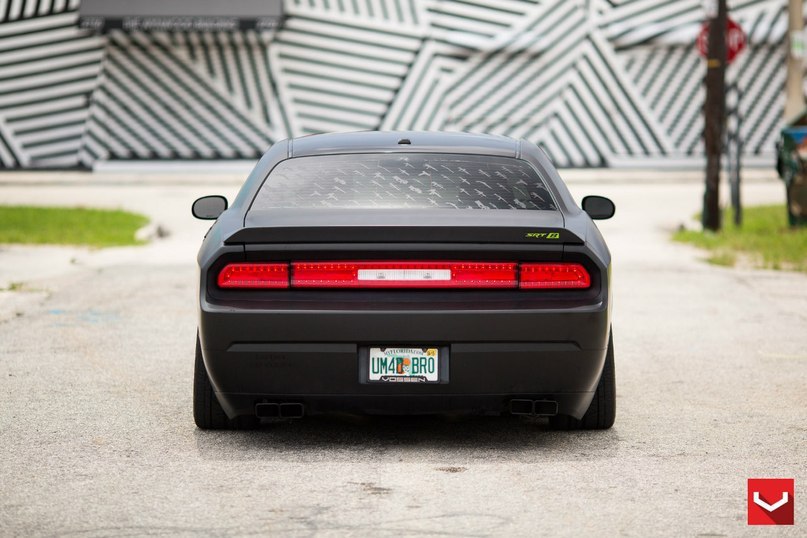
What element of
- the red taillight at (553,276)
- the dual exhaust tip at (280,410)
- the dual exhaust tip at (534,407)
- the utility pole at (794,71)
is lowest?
the utility pole at (794,71)

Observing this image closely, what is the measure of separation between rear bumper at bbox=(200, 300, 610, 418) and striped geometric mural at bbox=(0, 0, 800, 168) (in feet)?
86.0

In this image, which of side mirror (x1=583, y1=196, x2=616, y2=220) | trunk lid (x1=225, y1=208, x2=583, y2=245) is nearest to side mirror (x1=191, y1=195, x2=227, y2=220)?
trunk lid (x1=225, y1=208, x2=583, y2=245)

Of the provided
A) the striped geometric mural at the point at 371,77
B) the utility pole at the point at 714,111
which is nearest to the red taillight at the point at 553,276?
the utility pole at the point at 714,111

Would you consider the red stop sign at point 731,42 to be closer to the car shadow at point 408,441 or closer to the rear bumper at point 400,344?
the car shadow at point 408,441

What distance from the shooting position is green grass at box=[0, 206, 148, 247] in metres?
17.2

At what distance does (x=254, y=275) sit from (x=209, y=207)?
1271 millimetres

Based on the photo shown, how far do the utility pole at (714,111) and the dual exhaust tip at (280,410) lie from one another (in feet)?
40.6

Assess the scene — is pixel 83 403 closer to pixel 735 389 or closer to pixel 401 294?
pixel 401 294

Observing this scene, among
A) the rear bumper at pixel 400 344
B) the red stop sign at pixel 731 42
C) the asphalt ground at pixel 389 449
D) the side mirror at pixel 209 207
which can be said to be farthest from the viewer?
the red stop sign at pixel 731 42

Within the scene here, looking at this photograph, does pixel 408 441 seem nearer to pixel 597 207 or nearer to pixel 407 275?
pixel 407 275

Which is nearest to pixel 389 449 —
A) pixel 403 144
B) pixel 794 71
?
pixel 403 144

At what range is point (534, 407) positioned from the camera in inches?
252

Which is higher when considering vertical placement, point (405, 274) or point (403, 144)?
point (403, 144)

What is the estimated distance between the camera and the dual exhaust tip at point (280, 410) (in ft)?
20.9
